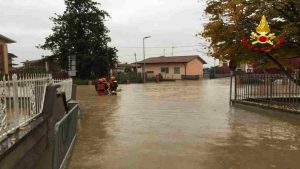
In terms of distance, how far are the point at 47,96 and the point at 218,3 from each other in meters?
8.57

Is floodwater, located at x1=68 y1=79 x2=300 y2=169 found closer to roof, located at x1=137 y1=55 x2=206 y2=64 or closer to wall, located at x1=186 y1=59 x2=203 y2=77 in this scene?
roof, located at x1=137 y1=55 x2=206 y2=64

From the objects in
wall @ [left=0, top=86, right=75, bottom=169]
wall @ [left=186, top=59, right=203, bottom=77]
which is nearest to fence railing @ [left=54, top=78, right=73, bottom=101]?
wall @ [left=0, top=86, right=75, bottom=169]

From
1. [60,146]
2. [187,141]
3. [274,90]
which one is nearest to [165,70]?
[274,90]

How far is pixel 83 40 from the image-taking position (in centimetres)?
4750

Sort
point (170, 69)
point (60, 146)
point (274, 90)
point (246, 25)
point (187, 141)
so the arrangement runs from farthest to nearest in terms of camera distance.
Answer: point (170, 69) → point (274, 90) → point (246, 25) → point (187, 141) → point (60, 146)

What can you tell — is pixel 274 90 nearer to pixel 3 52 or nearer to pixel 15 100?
pixel 15 100

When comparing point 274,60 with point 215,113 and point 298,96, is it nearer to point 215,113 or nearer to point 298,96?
point 298,96

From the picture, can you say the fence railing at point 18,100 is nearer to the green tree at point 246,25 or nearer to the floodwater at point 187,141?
the floodwater at point 187,141

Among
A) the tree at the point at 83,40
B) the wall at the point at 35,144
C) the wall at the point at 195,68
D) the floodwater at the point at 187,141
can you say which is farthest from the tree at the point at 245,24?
the wall at the point at 195,68

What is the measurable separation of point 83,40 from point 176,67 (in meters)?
21.1

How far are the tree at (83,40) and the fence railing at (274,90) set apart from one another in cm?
3312

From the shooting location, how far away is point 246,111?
14922 millimetres

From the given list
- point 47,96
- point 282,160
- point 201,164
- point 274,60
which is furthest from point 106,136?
point 274,60

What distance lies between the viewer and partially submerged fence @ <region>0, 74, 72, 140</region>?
624 cm
